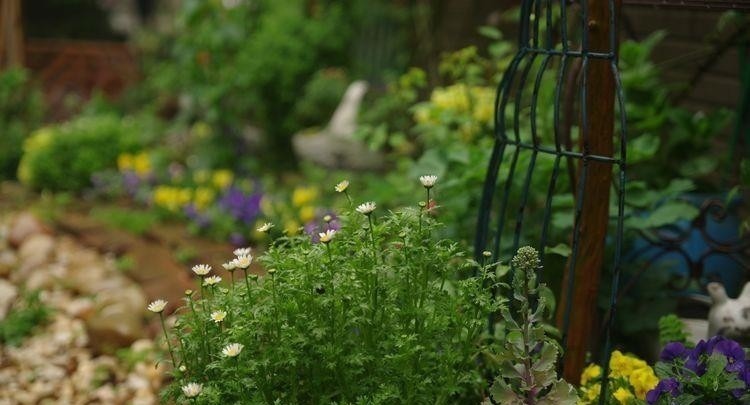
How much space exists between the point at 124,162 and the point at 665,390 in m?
4.70

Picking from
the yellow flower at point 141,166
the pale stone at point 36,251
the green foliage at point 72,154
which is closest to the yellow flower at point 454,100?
the pale stone at point 36,251

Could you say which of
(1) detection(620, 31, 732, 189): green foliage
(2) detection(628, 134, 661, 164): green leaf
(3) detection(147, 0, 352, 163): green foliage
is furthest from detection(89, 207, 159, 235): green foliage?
(2) detection(628, 134, 661, 164): green leaf

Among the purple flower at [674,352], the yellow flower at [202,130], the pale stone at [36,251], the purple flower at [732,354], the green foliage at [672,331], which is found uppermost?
the purple flower at [732,354]

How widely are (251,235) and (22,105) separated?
3230 millimetres

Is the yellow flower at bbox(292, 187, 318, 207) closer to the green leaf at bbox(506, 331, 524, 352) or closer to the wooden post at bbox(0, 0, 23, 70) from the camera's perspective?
the green leaf at bbox(506, 331, 524, 352)

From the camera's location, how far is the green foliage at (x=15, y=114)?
6.42 meters

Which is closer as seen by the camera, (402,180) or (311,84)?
(402,180)

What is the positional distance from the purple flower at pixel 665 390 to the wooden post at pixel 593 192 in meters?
0.32

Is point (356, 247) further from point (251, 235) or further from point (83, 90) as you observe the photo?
point (83, 90)

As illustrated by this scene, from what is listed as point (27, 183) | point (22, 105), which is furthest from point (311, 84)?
point (22, 105)

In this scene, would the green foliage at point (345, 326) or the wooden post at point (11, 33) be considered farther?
the wooden post at point (11, 33)

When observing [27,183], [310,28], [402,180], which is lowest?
[27,183]

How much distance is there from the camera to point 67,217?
16.6ft

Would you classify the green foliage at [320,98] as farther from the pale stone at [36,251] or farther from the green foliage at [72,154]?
the pale stone at [36,251]
